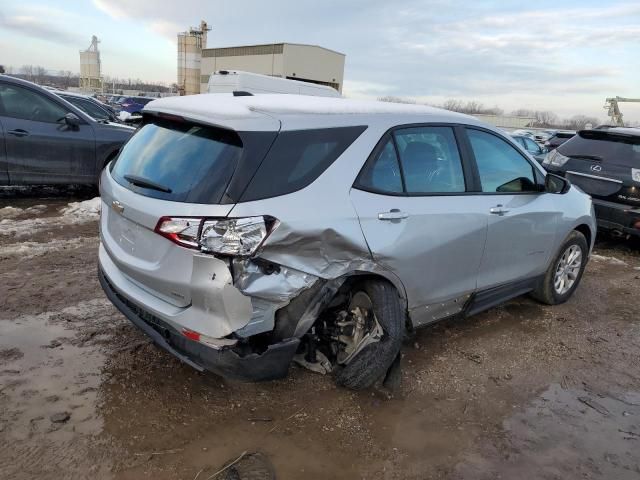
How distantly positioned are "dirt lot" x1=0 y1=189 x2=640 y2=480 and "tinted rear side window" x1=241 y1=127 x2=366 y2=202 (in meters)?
1.33

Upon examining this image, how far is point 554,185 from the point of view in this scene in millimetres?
4504

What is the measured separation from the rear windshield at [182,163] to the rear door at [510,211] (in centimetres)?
189

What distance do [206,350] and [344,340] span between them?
2.97 ft

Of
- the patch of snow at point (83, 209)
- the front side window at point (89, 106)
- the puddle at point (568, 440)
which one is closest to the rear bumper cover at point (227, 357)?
the puddle at point (568, 440)

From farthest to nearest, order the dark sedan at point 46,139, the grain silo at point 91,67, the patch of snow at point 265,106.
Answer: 1. the grain silo at point 91,67
2. the dark sedan at point 46,139
3. the patch of snow at point 265,106

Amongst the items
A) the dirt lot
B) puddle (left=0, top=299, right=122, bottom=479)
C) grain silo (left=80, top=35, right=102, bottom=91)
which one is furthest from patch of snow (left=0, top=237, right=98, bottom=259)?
grain silo (left=80, top=35, right=102, bottom=91)

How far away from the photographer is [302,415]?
3031mm

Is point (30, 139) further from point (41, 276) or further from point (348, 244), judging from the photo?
point (348, 244)

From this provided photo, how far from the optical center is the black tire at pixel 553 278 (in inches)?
188

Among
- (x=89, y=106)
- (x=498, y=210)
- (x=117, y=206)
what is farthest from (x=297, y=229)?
(x=89, y=106)

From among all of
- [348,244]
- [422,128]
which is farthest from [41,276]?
[422,128]

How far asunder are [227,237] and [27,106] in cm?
598

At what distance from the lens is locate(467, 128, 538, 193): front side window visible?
3827 millimetres

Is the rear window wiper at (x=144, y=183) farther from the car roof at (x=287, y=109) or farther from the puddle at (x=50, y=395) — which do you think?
the puddle at (x=50, y=395)
